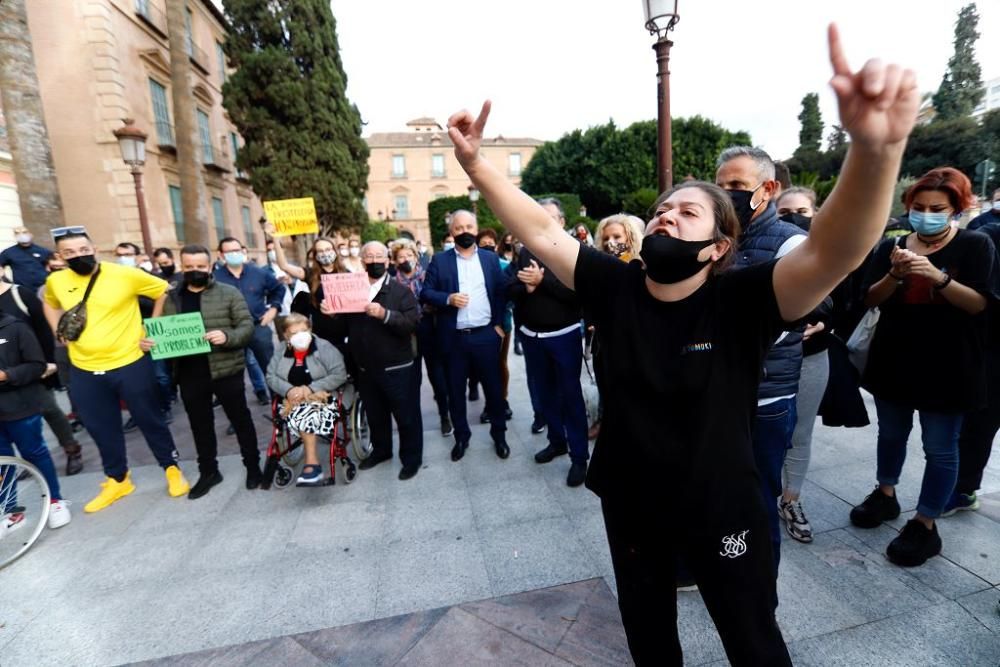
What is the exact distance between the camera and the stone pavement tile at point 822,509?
2.91 m

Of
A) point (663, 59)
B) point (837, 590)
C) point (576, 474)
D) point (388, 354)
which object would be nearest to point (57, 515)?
point (388, 354)

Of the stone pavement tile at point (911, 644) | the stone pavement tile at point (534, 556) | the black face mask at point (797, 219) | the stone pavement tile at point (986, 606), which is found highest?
the black face mask at point (797, 219)

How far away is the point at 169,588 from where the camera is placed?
9.14 ft

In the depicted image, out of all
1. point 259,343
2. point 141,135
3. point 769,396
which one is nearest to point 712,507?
point 769,396

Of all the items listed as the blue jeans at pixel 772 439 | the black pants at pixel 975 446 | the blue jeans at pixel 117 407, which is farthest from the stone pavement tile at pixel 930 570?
the blue jeans at pixel 117 407

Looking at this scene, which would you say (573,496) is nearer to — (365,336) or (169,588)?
(365,336)

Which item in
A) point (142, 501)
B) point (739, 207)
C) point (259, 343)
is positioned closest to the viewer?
point (739, 207)

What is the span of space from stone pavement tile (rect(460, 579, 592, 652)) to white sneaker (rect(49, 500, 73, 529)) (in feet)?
10.5

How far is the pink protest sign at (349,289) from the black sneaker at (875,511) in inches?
140

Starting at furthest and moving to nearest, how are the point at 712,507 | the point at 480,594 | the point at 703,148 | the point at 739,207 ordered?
the point at 703,148 → the point at 480,594 → the point at 739,207 → the point at 712,507

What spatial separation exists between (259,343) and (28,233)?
3.70m

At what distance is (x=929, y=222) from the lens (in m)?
2.36

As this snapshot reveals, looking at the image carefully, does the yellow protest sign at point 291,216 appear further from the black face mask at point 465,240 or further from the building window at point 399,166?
the building window at point 399,166

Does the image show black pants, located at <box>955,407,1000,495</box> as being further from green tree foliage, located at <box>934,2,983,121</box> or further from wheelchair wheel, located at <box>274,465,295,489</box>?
green tree foliage, located at <box>934,2,983,121</box>
